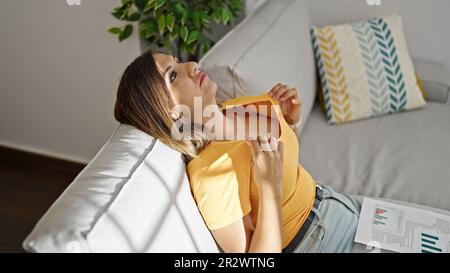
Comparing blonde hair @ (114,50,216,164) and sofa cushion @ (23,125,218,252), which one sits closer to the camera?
sofa cushion @ (23,125,218,252)

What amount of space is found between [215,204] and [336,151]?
0.83 m

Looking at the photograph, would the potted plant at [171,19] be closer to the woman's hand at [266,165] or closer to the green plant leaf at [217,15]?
the green plant leaf at [217,15]

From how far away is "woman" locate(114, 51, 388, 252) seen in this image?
1.04 m

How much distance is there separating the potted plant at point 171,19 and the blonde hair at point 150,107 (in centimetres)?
63

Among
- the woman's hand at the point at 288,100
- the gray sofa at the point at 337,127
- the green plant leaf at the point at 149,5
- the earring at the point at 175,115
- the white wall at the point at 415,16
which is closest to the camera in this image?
the earring at the point at 175,115

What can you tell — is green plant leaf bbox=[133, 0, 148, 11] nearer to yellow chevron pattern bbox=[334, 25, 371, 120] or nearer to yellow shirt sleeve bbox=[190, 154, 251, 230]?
yellow chevron pattern bbox=[334, 25, 371, 120]

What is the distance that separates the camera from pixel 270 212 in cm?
104

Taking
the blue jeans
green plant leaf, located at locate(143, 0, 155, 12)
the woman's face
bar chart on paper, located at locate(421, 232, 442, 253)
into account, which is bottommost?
bar chart on paper, located at locate(421, 232, 442, 253)

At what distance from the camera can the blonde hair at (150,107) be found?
1115mm

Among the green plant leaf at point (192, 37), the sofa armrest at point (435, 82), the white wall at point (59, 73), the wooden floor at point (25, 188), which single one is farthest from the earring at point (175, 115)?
the sofa armrest at point (435, 82)

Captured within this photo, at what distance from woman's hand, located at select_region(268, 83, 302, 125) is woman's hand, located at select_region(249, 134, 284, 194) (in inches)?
12.6

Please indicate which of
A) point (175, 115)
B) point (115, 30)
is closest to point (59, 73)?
point (115, 30)

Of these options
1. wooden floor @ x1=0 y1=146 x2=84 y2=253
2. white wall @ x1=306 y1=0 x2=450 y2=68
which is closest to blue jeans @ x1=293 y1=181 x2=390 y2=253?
white wall @ x1=306 y1=0 x2=450 y2=68
